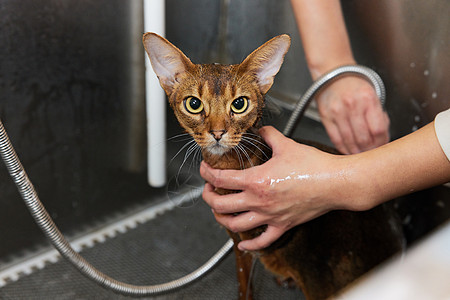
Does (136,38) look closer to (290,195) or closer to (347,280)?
(290,195)

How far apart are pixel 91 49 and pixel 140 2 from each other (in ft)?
0.74

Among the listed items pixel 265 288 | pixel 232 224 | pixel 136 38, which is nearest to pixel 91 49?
pixel 136 38

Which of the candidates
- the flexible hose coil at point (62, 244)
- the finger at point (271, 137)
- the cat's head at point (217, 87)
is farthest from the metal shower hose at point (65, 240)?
the cat's head at point (217, 87)

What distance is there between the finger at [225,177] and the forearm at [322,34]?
0.35 m

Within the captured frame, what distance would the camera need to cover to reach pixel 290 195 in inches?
27.5

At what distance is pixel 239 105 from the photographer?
2.18 ft

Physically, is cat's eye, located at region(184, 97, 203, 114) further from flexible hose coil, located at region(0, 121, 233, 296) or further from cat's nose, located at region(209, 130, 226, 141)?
flexible hose coil, located at region(0, 121, 233, 296)

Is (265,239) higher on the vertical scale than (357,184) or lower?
lower

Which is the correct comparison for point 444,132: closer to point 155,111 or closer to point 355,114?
point 355,114

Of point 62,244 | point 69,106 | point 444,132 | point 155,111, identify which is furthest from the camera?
point 69,106

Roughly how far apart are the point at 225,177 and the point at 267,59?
0.71 ft

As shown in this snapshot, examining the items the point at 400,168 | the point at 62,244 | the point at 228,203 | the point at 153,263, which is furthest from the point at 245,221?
the point at 153,263

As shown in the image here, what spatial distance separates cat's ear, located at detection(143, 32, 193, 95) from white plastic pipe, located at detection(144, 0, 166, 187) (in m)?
0.16

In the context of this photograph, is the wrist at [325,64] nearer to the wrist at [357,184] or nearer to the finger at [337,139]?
the finger at [337,139]
